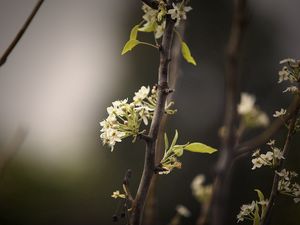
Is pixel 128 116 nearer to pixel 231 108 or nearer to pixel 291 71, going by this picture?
pixel 231 108

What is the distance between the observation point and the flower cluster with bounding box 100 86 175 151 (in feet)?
4.00

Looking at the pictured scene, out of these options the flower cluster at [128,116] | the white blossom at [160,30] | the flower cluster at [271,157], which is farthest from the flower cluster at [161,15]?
the flower cluster at [271,157]

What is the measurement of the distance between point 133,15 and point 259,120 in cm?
811

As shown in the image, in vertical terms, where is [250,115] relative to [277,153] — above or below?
above

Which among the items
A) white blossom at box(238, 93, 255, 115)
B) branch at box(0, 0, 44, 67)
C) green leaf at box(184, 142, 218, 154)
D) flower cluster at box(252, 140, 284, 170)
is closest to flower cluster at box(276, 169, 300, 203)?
flower cluster at box(252, 140, 284, 170)

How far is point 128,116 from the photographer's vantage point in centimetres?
124

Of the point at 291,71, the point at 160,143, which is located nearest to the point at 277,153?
the point at 291,71

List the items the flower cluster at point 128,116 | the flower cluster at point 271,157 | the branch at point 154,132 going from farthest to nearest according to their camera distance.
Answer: the flower cluster at point 271,157 < the flower cluster at point 128,116 < the branch at point 154,132

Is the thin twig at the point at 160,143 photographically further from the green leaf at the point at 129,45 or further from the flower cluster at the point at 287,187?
the flower cluster at the point at 287,187

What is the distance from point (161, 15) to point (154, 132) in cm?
34

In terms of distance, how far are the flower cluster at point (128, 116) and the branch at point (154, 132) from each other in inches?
5.9

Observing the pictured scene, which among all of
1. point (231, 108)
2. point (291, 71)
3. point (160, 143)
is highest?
point (291, 71)

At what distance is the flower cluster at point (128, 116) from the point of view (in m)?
1.22

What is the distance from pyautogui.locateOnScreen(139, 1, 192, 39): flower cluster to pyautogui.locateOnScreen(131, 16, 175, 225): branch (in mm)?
27
